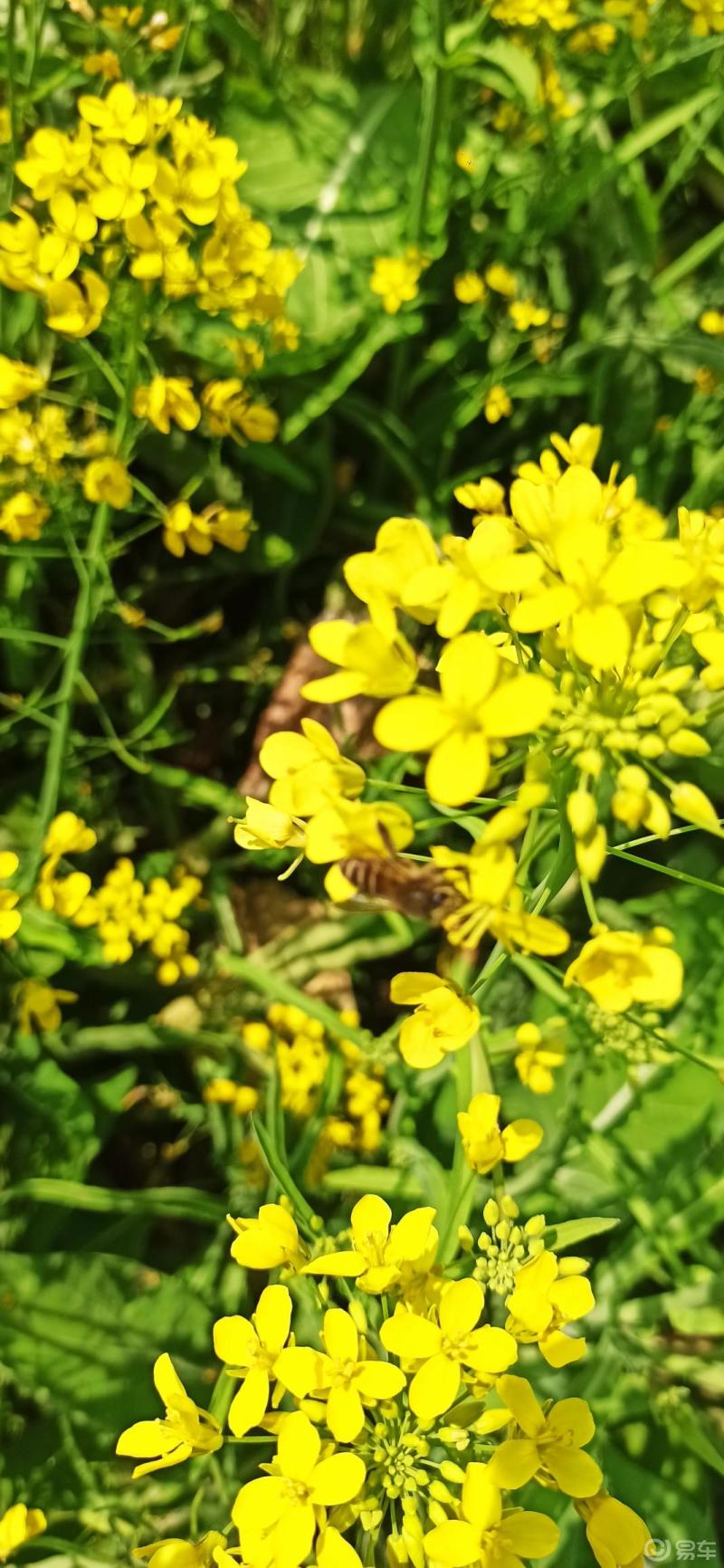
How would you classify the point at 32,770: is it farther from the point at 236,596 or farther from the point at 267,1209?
the point at 267,1209

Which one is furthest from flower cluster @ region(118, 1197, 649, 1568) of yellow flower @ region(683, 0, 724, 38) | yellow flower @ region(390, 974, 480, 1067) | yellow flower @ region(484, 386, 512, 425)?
yellow flower @ region(683, 0, 724, 38)

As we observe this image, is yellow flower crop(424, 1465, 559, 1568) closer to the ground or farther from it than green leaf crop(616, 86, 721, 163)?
closer to the ground

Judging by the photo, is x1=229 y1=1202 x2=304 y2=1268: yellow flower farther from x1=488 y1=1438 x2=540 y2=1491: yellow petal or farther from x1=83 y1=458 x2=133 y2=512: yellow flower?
x1=83 y1=458 x2=133 y2=512: yellow flower

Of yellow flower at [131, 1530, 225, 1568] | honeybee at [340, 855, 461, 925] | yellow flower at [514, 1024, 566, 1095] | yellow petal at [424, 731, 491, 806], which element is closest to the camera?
yellow petal at [424, 731, 491, 806]

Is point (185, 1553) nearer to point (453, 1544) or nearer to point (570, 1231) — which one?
point (453, 1544)

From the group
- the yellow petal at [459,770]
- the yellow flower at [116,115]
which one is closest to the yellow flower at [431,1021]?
the yellow petal at [459,770]

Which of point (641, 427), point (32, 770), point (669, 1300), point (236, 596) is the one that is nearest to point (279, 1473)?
point (669, 1300)

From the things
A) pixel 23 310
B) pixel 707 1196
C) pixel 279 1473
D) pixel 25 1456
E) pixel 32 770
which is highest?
pixel 23 310
